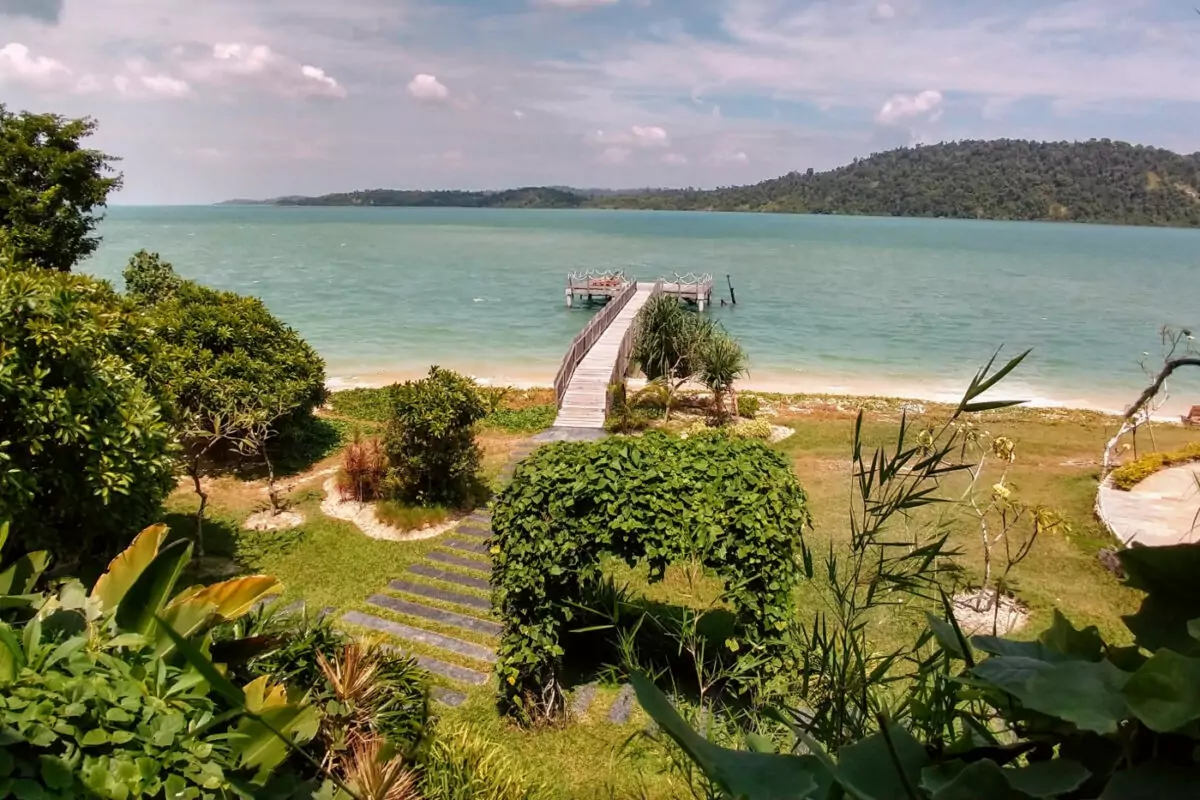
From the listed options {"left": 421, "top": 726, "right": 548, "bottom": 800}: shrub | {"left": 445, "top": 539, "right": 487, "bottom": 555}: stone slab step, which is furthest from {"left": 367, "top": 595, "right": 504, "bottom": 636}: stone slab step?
{"left": 421, "top": 726, "right": 548, "bottom": 800}: shrub

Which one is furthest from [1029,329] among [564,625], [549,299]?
[564,625]

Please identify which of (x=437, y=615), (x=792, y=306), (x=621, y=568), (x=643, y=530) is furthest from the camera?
(x=792, y=306)

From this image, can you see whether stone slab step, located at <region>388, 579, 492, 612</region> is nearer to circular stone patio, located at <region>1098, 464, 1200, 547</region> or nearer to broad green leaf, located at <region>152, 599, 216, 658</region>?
broad green leaf, located at <region>152, 599, 216, 658</region>

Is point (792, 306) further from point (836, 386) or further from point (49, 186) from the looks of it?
point (49, 186)

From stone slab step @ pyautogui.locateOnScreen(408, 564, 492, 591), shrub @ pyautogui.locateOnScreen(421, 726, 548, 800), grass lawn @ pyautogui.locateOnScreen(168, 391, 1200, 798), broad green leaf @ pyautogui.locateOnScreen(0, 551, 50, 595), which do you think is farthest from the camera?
stone slab step @ pyautogui.locateOnScreen(408, 564, 492, 591)

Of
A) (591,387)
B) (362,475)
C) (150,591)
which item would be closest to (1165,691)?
(150,591)
